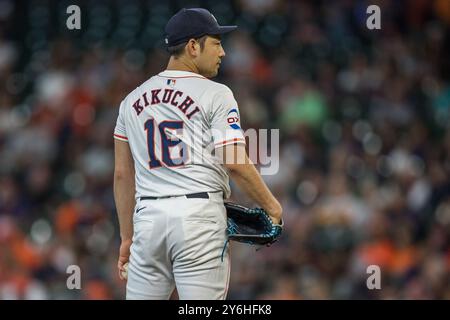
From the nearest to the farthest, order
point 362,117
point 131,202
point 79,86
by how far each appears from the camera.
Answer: point 131,202
point 362,117
point 79,86

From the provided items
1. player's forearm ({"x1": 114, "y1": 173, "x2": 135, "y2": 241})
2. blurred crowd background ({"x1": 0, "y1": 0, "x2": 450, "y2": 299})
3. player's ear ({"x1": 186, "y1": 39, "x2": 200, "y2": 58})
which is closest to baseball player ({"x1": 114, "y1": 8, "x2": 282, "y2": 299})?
player's ear ({"x1": 186, "y1": 39, "x2": 200, "y2": 58})

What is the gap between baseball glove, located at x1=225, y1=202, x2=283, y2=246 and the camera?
4.00m

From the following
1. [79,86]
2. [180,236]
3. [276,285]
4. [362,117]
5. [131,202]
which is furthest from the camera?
[79,86]

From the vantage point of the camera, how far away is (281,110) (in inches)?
344

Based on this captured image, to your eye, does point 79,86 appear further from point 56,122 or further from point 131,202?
point 131,202

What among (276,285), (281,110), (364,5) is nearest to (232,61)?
(281,110)

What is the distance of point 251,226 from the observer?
4133 mm

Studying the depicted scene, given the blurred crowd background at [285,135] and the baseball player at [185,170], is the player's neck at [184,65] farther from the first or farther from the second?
the blurred crowd background at [285,135]

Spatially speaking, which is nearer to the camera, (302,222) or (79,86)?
(302,222)

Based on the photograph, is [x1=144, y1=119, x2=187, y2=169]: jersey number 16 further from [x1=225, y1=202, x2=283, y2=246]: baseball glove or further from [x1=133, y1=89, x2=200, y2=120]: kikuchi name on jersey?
[x1=225, y1=202, x2=283, y2=246]: baseball glove

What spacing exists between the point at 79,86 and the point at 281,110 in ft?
6.69

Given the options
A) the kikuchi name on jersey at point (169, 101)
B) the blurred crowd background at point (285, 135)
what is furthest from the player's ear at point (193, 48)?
the blurred crowd background at point (285, 135)

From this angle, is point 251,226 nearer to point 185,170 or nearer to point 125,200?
A: point 185,170

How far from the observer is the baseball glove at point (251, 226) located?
4000 millimetres
